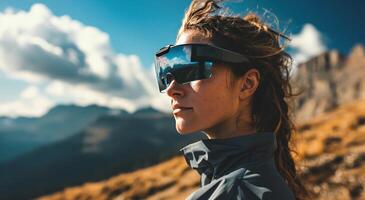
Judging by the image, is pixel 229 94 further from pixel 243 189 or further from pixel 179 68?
pixel 243 189

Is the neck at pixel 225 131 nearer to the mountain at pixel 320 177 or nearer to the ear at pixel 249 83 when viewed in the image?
the ear at pixel 249 83

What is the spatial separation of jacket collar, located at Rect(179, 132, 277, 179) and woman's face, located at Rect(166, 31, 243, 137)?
0.20 m

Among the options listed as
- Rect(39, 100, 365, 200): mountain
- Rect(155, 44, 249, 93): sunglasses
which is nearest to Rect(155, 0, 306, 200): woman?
Rect(155, 44, 249, 93): sunglasses

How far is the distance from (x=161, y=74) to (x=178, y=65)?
0.32 meters

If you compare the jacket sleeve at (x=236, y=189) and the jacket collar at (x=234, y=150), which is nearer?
the jacket sleeve at (x=236, y=189)

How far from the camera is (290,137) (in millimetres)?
3543

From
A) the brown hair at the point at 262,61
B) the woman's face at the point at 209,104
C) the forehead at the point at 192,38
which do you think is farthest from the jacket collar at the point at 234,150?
the forehead at the point at 192,38

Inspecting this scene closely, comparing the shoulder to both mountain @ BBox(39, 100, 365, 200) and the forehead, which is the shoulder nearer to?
the forehead

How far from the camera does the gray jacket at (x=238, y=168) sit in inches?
81.9

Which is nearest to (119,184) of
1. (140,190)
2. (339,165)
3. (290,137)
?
(140,190)

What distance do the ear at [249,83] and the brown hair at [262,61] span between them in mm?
42

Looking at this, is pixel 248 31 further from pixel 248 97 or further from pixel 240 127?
pixel 240 127

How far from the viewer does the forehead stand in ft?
9.84

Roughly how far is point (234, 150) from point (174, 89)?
75cm
